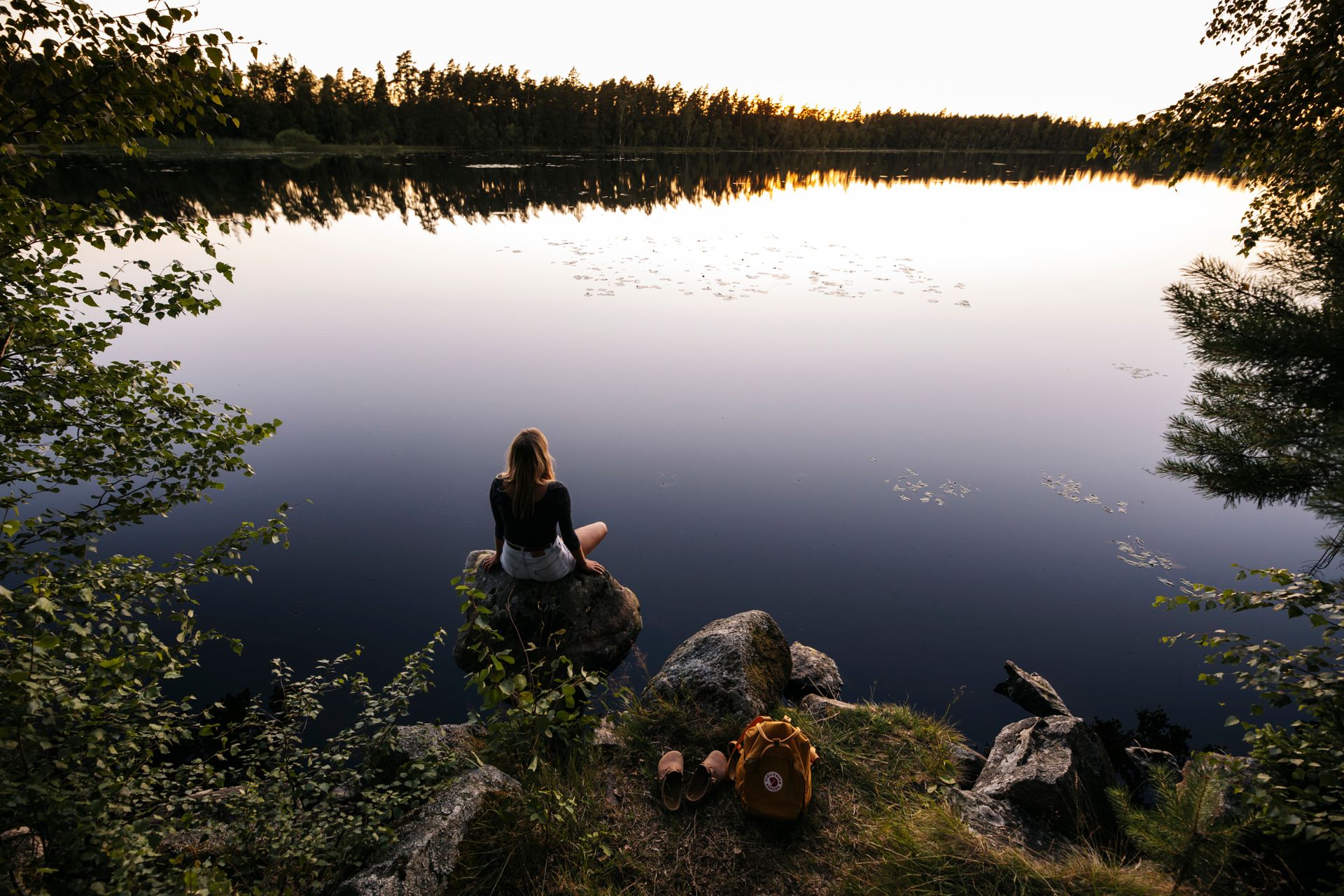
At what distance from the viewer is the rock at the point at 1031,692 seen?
531 centimetres

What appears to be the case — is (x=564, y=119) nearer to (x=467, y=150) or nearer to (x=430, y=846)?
(x=467, y=150)

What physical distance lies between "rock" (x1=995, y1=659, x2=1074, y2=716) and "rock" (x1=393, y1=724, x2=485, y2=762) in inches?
196

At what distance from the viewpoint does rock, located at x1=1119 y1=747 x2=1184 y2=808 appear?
4758 mm

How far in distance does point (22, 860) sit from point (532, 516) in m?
3.28

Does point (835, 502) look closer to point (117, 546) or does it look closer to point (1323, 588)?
point (1323, 588)

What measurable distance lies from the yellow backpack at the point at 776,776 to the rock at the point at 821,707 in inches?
40.7

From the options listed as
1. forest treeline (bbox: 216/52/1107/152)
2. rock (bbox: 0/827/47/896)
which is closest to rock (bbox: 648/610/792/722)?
rock (bbox: 0/827/47/896)

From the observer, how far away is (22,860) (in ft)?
8.36

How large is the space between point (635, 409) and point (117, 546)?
7.12 m

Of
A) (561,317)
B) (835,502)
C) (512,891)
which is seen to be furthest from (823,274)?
(512,891)

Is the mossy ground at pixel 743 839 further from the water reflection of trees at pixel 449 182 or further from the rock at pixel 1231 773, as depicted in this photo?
the water reflection of trees at pixel 449 182

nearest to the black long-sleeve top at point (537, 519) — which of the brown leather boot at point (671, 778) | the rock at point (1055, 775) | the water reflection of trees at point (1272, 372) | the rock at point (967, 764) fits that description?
the brown leather boot at point (671, 778)

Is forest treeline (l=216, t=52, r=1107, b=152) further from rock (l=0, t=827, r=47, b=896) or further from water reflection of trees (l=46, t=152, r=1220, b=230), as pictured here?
rock (l=0, t=827, r=47, b=896)

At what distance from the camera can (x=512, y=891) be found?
123 inches
